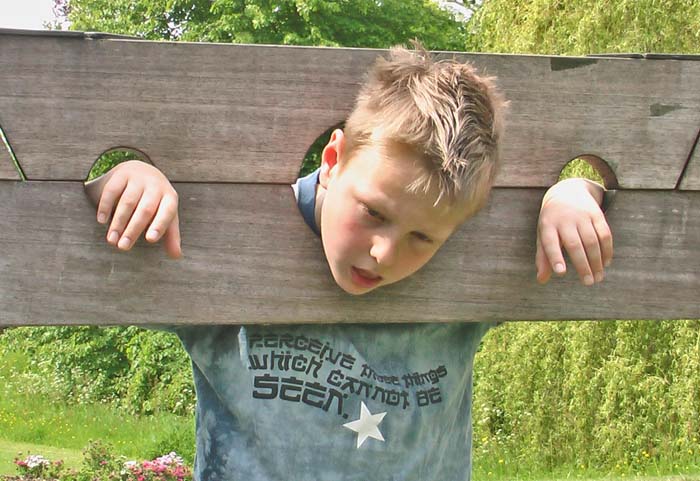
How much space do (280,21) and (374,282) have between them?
12.0 meters

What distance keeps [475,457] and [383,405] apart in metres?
5.84

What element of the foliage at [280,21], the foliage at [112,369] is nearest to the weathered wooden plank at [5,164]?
the foliage at [112,369]

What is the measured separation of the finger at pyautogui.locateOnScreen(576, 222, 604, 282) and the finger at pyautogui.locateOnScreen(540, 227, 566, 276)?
0.05 metres

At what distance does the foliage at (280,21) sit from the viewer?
1284 centimetres

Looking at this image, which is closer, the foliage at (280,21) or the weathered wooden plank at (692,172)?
the weathered wooden plank at (692,172)

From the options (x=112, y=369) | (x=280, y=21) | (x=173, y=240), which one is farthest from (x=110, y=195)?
(x=280, y=21)

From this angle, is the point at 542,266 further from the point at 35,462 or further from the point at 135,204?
the point at 35,462

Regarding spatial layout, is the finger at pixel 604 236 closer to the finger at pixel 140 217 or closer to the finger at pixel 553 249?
the finger at pixel 553 249

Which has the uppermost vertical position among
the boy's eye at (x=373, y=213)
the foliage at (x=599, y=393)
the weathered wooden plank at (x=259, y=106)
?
the weathered wooden plank at (x=259, y=106)

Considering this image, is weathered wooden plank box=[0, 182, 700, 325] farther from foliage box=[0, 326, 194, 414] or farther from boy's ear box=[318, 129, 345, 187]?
foliage box=[0, 326, 194, 414]

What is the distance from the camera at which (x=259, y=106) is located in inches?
71.2

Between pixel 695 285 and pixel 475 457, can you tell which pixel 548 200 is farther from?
pixel 475 457

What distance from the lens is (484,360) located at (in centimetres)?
778

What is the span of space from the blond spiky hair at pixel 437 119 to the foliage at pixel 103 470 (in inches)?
164
